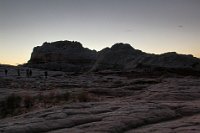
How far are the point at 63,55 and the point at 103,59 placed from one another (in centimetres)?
3617

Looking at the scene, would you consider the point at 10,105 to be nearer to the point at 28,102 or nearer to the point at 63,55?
the point at 28,102

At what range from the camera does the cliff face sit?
145750mm

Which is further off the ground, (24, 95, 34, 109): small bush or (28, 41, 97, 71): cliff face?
(28, 41, 97, 71): cliff face

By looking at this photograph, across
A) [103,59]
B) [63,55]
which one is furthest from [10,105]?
[63,55]

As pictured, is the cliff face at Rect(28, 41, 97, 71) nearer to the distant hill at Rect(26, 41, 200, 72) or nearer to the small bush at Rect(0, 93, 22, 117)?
the distant hill at Rect(26, 41, 200, 72)

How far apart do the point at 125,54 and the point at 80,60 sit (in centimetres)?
3059

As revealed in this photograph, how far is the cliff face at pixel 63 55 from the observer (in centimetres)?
14575

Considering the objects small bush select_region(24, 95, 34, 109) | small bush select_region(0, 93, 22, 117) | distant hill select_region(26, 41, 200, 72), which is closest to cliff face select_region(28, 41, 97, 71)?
distant hill select_region(26, 41, 200, 72)

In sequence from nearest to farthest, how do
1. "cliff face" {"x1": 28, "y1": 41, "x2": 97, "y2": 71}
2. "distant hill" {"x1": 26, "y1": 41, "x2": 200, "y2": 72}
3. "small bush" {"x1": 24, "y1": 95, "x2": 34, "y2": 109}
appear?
"small bush" {"x1": 24, "y1": 95, "x2": 34, "y2": 109} < "distant hill" {"x1": 26, "y1": 41, "x2": 200, "y2": 72} < "cliff face" {"x1": 28, "y1": 41, "x2": 97, "y2": 71}

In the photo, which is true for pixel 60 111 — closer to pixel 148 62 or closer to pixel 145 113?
pixel 145 113

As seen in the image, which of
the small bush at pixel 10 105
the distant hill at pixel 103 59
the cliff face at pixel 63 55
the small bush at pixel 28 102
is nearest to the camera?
the small bush at pixel 10 105

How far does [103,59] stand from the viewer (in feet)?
399

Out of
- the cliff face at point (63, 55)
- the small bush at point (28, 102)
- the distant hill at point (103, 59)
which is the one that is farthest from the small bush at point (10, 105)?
the cliff face at point (63, 55)

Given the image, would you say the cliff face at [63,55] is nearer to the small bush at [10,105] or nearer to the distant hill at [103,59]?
the distant hill at [103,59]
